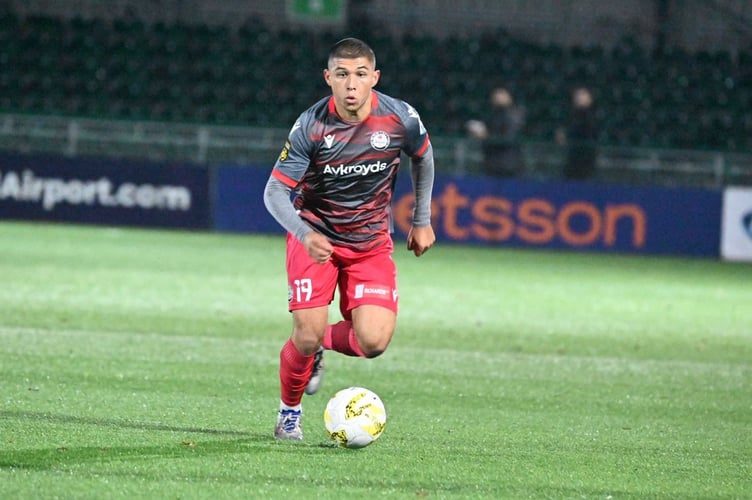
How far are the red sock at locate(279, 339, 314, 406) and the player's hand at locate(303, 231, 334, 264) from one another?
20.4 inches

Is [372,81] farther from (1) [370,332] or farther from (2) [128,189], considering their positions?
(2) [128,189]

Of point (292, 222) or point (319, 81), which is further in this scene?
point (319, 81)

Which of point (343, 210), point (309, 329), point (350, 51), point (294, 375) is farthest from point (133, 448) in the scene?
point (350, 51)

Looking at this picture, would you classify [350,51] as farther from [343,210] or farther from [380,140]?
[343,210]

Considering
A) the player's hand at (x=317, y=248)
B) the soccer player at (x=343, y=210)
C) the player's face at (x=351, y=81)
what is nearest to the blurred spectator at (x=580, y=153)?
the soccer player at (x=343, y=210)

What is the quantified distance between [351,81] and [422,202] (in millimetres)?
835

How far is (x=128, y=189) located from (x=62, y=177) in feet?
3.50

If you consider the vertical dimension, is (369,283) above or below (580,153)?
above

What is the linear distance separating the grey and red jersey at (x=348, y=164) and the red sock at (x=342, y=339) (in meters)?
0.45

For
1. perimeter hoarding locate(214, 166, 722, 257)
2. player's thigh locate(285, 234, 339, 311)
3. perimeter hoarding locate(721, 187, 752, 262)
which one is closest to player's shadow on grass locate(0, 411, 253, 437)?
player's thigh locate(285, 234, 339, 311)

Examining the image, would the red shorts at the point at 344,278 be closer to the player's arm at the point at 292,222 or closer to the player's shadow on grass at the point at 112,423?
the player's arm at the point at 292,222

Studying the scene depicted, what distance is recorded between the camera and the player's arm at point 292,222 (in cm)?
577

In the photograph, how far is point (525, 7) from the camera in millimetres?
26984

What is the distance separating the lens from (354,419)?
5.65m
